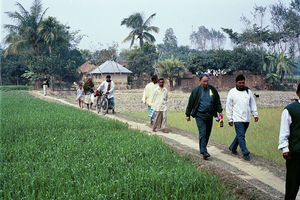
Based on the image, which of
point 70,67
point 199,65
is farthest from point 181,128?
point 70,67

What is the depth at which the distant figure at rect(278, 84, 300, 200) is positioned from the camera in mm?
3834

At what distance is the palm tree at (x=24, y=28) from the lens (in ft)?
112

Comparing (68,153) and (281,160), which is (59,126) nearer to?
(68,153)

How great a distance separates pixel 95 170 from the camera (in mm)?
4773

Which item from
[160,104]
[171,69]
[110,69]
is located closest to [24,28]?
[110,69]

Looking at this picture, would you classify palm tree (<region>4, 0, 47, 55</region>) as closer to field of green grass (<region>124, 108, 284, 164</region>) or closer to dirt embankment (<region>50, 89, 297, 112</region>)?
dirt embankment (<region>50, 89, 297, 112</region>)

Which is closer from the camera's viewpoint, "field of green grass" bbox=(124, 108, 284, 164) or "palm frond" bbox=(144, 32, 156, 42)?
"field of green grass" bbox=(124, 108, 284, 164)

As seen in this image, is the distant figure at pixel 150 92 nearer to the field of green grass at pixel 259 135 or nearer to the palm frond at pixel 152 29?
the field of green grass at pixel 259 135

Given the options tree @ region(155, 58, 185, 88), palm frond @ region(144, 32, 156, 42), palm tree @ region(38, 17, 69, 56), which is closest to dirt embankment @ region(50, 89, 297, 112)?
palm tree @ region(38, 17, 69, 56)

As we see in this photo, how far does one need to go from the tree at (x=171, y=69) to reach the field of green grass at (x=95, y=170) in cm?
2874

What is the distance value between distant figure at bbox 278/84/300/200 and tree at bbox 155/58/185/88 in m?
31.9

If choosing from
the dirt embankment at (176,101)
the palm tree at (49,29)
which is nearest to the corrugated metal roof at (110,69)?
the dirt embankment at (176,101)

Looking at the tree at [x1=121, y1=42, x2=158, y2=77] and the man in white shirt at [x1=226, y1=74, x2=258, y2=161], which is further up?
the tree at [x1=121, y1=42, x2=158, y2=77]

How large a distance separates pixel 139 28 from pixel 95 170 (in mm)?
41356
